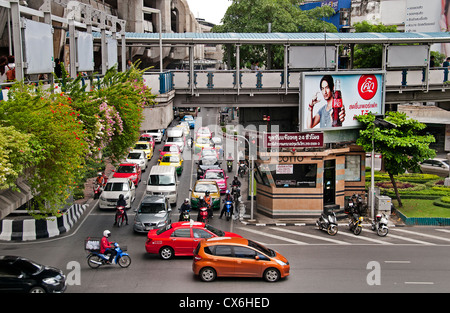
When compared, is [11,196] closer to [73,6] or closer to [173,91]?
[73,6]

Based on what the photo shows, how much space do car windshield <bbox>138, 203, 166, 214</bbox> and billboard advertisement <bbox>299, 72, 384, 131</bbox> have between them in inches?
345

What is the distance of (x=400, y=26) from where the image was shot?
7462 centimetres

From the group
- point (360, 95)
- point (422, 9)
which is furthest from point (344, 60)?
point (360, 95)

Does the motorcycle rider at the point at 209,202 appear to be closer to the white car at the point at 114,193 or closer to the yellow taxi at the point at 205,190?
the yellow taxi at the point at 205,190

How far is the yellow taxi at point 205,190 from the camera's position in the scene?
30002 millimetres

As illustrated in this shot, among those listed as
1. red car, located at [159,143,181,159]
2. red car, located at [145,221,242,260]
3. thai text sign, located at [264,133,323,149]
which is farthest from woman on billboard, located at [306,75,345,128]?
red car, located at [159,143,181,159]

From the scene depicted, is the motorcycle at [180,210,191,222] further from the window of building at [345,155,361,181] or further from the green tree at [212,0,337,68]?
the green tree at [212,0,337,68]

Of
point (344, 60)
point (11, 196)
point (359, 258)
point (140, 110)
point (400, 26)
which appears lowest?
point (359, 258)

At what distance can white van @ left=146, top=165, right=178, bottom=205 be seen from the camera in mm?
30688

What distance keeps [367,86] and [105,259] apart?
18.2 meters

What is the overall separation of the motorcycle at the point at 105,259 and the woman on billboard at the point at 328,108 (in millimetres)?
13705

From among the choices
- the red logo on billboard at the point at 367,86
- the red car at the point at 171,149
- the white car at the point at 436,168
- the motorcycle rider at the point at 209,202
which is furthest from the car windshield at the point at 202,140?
the red logo on billboard at the point at 367,86

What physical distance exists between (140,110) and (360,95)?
12241 mm

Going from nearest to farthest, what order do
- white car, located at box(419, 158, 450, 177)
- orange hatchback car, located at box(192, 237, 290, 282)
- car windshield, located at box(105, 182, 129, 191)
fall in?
orange hatchback car, located at box(192, 237, 290, 282)
car windshield, located at box(105, 182, 129, 191)
white car, located at box(419, 158, 450, 177)
